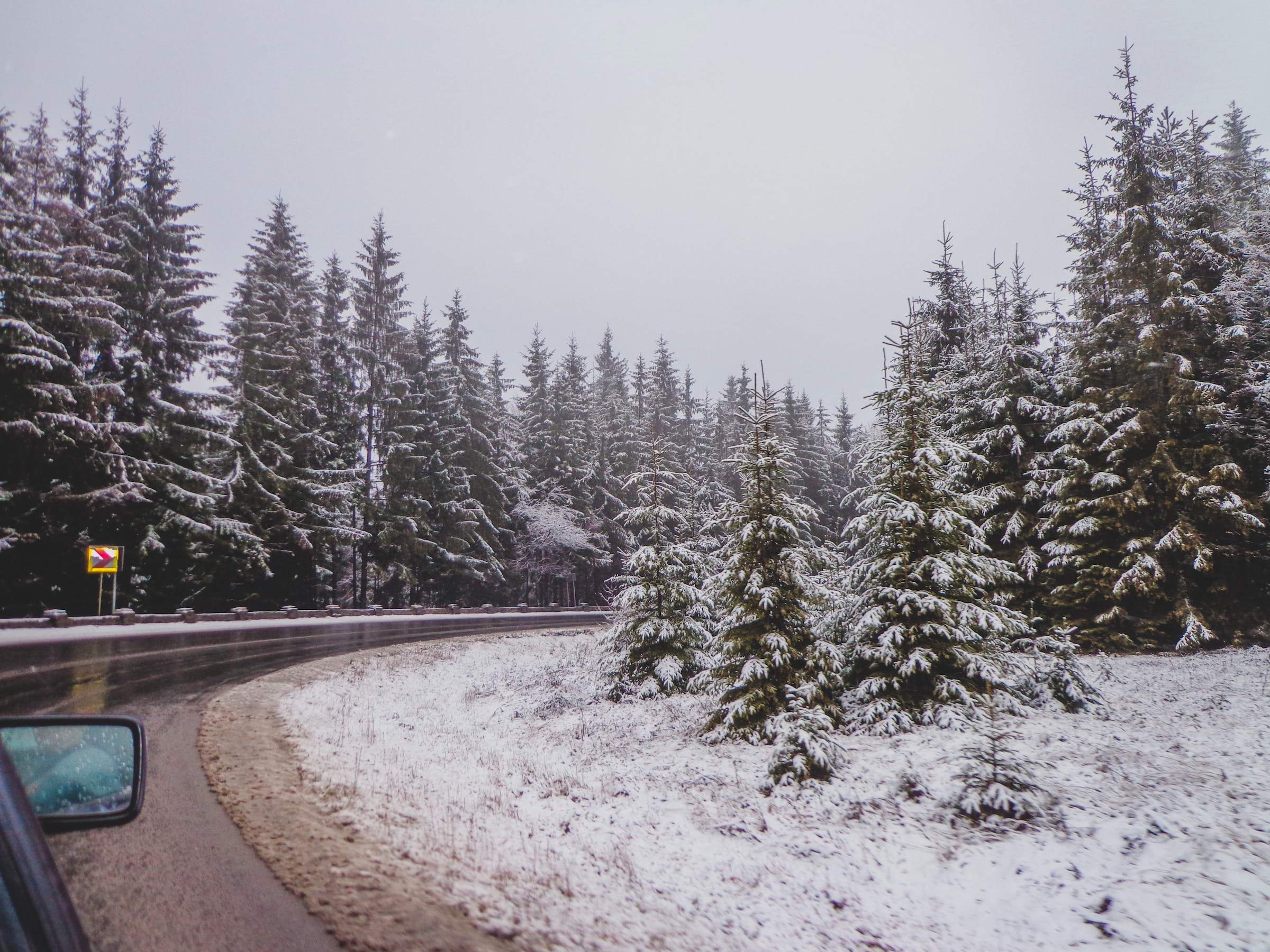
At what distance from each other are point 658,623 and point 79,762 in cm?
1288

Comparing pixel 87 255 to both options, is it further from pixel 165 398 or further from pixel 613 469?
pixel 613 469

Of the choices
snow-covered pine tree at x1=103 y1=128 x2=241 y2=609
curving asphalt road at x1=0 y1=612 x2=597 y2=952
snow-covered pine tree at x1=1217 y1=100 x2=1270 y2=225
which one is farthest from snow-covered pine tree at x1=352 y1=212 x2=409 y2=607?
snow-covered pine tree at x1=1217 y1=100 x2=1270 y2=225

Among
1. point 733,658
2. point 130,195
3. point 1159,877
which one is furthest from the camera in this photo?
point 130,195

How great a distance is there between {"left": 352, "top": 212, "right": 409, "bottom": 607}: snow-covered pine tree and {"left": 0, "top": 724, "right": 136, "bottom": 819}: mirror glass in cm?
3740

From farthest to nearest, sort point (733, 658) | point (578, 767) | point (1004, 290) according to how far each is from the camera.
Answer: point (1004, 290) → point (733, 658) → point (578, 767)

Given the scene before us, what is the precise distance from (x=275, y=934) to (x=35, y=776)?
304 centimetres

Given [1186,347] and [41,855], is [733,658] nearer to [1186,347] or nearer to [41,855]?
[41,855]

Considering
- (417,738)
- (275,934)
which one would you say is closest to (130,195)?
(417,738)

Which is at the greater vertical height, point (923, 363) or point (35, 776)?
point (923, 363)

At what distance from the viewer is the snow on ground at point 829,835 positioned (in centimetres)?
517

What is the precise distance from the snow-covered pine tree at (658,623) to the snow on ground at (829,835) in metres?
2.62

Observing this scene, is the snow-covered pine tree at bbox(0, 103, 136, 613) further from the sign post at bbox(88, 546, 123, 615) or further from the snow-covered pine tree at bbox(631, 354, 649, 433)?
the snow-covered pine tree at bbox(631, 354, 649, 433)

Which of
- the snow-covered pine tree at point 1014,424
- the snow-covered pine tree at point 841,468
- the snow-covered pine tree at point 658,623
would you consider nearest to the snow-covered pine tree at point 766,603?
the snow-covered pine tree at point 658,623

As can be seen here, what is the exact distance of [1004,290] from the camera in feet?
73.6
